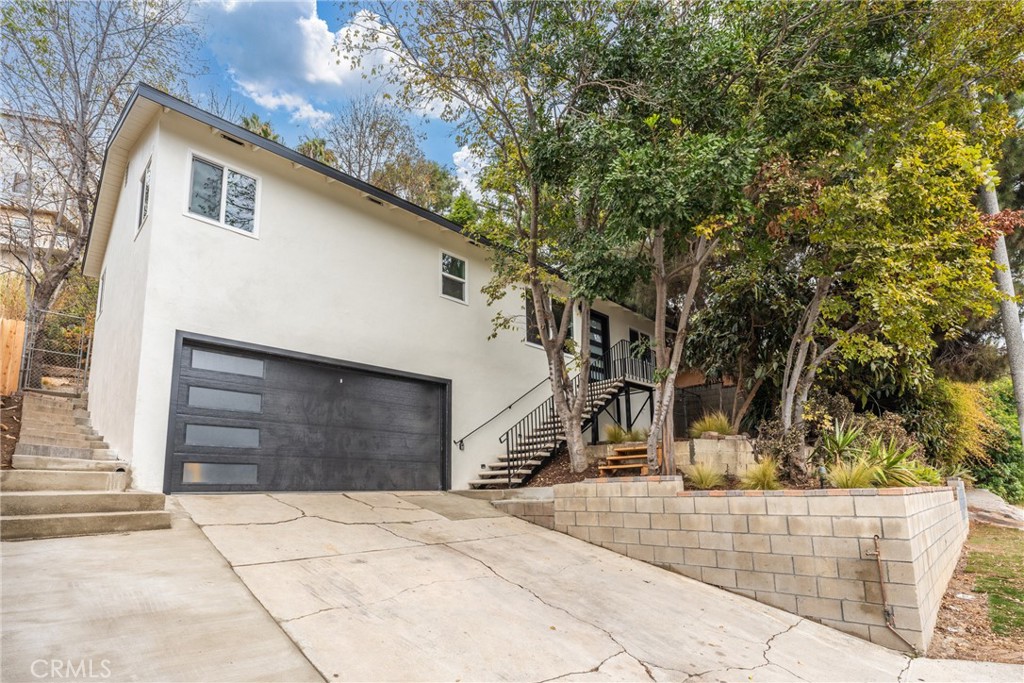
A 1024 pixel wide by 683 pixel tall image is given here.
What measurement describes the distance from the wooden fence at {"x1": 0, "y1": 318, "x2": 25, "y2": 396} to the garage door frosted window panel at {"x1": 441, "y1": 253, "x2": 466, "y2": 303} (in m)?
8.61

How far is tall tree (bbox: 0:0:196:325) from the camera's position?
43.3 ft

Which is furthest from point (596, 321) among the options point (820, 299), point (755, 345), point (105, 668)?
point (105, 668)

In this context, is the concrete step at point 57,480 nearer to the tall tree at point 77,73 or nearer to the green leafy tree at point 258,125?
the tall tree at point 77,73

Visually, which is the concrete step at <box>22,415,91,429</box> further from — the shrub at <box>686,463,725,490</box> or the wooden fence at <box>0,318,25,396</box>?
the shrub at <box>686,463,725,490</box>

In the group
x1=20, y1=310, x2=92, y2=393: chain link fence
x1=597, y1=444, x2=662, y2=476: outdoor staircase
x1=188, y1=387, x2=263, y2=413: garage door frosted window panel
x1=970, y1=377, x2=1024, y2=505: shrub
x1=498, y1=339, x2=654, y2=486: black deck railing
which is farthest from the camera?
x1=970, y1=377, x2=1024, y2=505: shrub

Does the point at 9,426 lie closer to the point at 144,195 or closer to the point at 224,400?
the point at 224,400

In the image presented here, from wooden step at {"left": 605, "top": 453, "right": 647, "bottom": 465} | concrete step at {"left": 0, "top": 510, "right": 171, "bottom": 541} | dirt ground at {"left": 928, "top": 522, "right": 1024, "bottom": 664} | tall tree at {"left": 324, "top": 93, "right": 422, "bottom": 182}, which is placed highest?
tall tree at {"left": 324, "top": 93, "right": 422, "bottom": 182}

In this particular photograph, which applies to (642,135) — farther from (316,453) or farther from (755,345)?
(316,453)

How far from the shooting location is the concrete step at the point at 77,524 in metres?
4.47

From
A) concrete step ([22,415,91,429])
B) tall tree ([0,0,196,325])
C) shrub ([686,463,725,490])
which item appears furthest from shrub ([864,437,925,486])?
tall tree ([0,0,196,325])

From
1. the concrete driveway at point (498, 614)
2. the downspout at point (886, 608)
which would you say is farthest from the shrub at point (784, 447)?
the concrete driveway at point (498, 614)

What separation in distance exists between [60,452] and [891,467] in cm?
992

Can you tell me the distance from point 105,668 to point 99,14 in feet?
54.5

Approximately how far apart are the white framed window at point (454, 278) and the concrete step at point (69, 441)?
585 centimetres
